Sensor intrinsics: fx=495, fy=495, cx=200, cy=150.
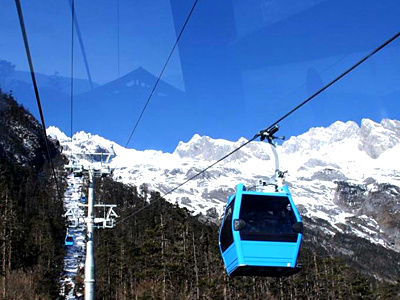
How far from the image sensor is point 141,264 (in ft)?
206

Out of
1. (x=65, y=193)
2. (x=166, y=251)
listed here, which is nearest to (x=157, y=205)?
(x=65, y=193)

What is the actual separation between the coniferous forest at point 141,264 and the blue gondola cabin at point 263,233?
20724 millimetres

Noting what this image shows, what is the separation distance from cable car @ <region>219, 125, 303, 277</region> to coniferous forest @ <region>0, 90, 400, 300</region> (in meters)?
20.7

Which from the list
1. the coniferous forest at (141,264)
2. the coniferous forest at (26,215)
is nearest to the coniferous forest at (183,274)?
the coniferous forest at (141,264)

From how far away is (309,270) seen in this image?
80938 mm

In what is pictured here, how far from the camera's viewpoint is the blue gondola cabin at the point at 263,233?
14.0m

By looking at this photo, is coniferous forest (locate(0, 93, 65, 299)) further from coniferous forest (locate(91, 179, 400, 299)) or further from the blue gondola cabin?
the blue gondola cabin

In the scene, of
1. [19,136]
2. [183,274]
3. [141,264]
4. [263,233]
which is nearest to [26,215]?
[141,264]

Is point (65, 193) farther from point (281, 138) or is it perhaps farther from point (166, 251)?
point (281, 138)

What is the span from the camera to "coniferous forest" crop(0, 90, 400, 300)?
2077 inches

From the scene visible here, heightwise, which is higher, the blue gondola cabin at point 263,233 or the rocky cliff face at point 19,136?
the rocky cliff face at point 19,136

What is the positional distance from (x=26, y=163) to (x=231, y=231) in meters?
123

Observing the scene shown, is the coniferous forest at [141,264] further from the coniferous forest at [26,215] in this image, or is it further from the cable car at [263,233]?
the cable car at [263,233]

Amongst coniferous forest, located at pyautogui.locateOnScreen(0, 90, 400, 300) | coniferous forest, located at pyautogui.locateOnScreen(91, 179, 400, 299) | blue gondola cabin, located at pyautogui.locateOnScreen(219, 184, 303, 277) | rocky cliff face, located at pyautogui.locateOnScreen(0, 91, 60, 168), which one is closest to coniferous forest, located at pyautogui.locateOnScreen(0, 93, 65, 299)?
rocky cliff face, located at pyautogui.locateOnScreen(0, 91, 60, 168)
